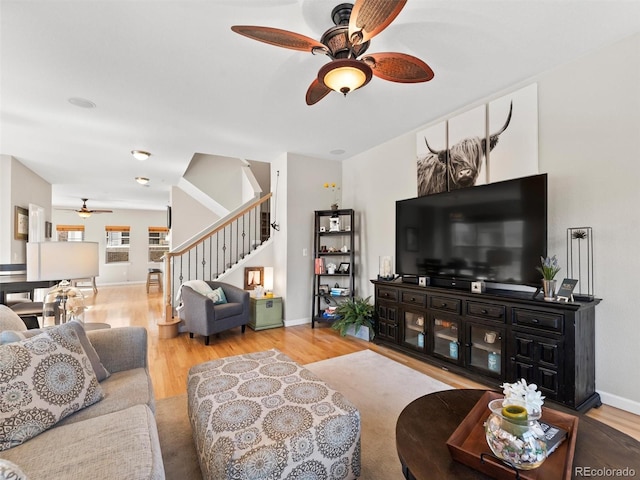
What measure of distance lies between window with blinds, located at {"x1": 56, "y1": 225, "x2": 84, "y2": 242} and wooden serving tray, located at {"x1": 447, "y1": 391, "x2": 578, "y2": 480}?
40.9 feet

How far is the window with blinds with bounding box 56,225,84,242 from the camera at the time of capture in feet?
33.5

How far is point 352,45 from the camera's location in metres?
1.86

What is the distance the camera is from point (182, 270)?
17.7ft

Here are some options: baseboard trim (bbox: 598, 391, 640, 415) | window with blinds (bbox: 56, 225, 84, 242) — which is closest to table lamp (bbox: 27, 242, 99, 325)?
baseboard trim (bbox: 598, 391, 640, 415)

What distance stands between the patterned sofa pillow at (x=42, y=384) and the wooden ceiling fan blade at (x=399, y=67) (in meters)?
2.38

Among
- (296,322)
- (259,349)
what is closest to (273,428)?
(259,349)

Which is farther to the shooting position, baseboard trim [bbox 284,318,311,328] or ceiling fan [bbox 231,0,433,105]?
baseboard trim [bbox 284,318,311,328]

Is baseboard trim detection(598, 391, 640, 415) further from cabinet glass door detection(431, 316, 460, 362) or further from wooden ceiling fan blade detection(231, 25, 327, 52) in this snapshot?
wooden ceiling fan blade detection(231, 25, 327, 52)

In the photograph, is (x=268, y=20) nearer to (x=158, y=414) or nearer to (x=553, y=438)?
(x=553, y=438)

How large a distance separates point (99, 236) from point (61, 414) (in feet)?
36.4

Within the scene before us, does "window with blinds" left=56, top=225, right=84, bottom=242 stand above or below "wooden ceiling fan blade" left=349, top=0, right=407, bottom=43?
below

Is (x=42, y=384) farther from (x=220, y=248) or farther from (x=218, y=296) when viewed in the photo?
(x=220, y=248)

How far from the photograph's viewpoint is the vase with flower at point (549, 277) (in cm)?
239

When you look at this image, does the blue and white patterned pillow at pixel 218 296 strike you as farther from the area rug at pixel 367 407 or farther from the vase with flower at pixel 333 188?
the vase with flower at pixel 333 188
